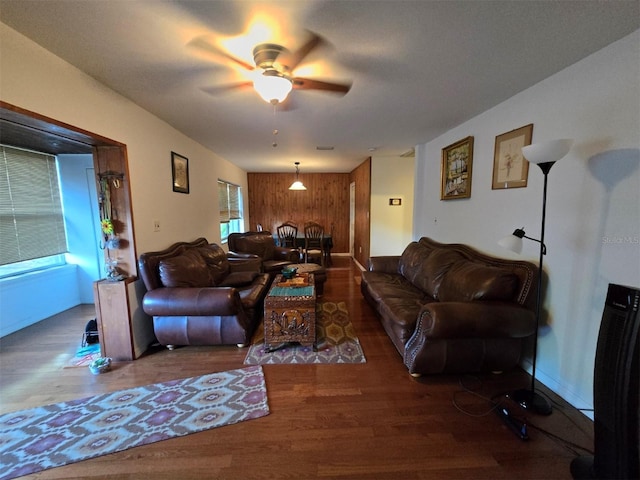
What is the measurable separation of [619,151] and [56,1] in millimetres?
3080

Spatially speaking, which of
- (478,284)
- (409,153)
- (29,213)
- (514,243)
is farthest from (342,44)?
(29,213)

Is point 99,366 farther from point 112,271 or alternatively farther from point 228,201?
point 228,201

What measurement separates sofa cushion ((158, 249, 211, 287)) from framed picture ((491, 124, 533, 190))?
10.4ft

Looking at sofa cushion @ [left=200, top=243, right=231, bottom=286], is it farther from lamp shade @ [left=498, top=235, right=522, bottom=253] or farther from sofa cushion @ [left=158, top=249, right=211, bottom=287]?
lamp shade @ [left=498, top=235, right=522, bottom=253]

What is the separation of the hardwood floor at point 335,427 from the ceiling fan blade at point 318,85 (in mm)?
2300

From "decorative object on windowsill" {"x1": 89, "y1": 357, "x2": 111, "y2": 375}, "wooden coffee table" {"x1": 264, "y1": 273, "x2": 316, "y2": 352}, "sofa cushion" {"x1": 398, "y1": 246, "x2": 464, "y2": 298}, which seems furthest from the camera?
"sofa cushion" {"x1": 398, "y1": 246, "x2": 464, "y2": 298}

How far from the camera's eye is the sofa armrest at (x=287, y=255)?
4.87 m

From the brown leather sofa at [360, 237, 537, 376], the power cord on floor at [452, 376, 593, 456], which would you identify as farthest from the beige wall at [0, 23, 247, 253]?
the power cord on floor at [452, 376, 593, 456]

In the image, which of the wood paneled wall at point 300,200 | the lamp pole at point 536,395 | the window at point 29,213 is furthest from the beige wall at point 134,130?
the lamp pole at point 536,395

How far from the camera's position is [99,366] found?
7.08 ft

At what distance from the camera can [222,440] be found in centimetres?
154

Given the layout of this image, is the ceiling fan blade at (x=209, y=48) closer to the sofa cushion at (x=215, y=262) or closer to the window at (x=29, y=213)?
the sofa cushion at (x=215, y=262)

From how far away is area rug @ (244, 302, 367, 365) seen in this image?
236cm

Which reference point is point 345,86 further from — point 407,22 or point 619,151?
point 619,151
